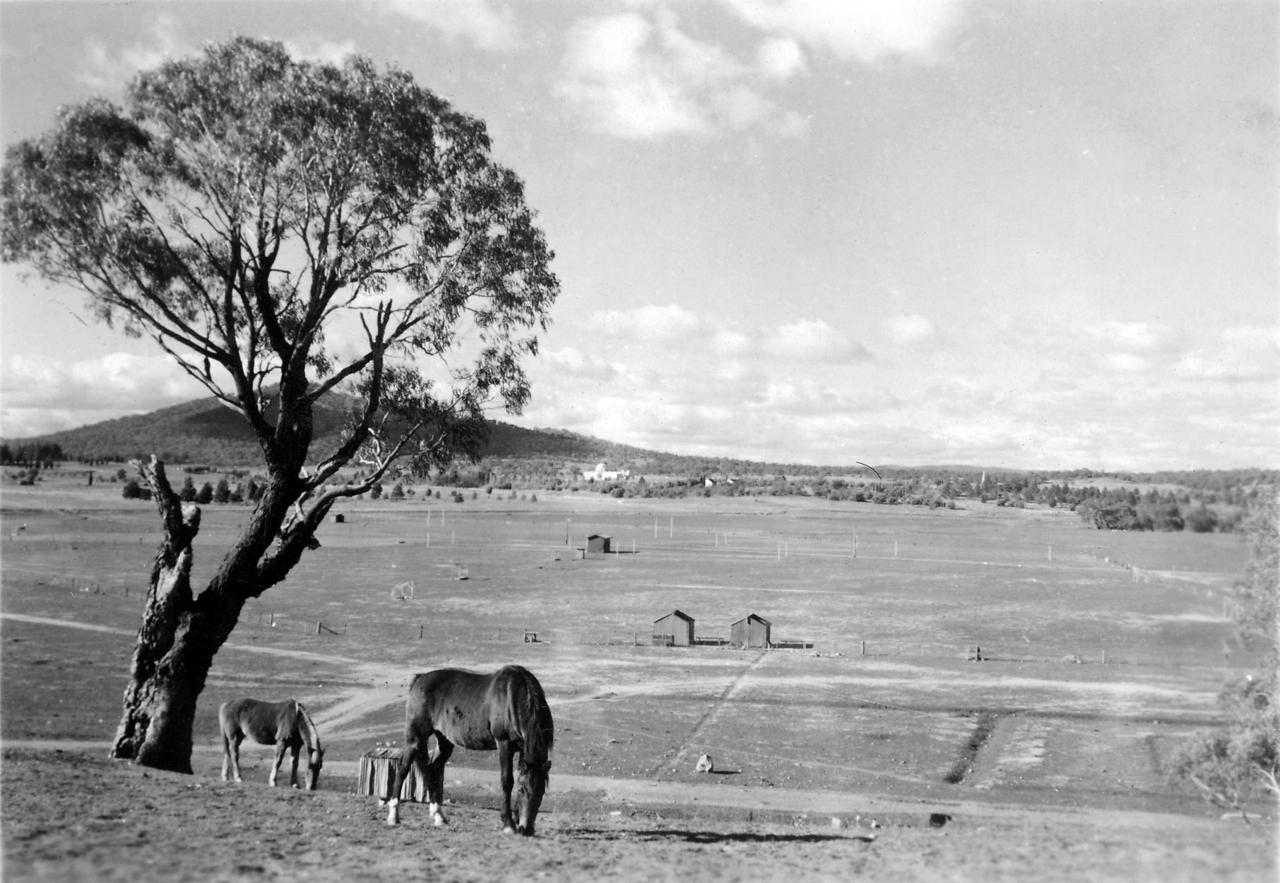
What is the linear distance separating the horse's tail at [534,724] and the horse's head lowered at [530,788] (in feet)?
0.41

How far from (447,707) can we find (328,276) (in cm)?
932

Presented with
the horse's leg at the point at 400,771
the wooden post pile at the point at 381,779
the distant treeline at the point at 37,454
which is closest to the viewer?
the horse's leg at the point at 400,771

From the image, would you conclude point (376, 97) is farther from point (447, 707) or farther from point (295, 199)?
point (447, 707)

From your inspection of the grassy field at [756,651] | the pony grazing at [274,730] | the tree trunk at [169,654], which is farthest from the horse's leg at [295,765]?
the grassy field at [756,651]

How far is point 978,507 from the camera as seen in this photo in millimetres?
112438

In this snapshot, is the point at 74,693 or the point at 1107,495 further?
the point at 74,693

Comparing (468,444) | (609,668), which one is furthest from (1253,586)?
(609,668)

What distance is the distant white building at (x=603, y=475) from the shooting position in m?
184

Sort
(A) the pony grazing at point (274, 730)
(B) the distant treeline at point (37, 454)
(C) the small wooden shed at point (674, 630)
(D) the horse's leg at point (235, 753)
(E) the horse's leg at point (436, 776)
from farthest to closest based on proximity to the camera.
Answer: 1. (B) the distant treeline at point (37, 454)
2. (C) the small wooden shed at point (674, 630)
3. (A) the pony grazing at point (274, 730)
4. (D) the horse's leg at point (235, 753)
5. (E) the horse's leg at point (436, 776)

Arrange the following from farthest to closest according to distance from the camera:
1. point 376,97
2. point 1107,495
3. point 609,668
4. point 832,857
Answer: point 609,668, point 1107,495, point 376,97, point 832,857

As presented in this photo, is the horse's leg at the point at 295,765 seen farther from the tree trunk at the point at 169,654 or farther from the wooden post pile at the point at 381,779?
the tree trunk at the point at 169,654

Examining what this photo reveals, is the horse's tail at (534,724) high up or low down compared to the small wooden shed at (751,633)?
up

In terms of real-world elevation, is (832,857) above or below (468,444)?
below

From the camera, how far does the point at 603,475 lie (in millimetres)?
186625
